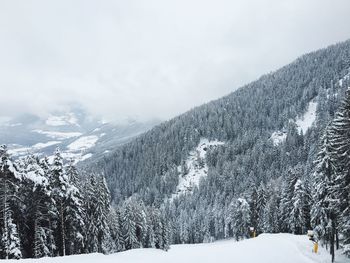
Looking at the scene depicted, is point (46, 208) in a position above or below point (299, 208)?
above

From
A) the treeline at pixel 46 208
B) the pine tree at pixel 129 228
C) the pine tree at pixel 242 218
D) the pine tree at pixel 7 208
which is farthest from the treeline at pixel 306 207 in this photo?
the pine tree at pixel 7 208

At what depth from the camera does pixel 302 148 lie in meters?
198

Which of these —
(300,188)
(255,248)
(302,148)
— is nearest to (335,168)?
(255,248)

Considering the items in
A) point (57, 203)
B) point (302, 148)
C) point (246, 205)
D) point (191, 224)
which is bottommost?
point (191, 224)

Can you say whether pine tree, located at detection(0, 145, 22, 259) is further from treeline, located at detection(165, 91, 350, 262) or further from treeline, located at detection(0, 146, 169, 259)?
treeline, located at detection(165, 91, 350, 262)

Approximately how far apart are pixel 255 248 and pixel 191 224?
107 m

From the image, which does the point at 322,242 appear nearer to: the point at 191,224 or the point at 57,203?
the point at 57,203

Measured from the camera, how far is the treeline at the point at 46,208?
31.4 meters

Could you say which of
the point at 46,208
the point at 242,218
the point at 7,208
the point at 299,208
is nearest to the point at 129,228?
the point at 242,218

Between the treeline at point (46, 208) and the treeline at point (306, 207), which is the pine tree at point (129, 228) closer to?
the treeline at point (46, 208)

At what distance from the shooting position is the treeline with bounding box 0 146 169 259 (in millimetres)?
31359

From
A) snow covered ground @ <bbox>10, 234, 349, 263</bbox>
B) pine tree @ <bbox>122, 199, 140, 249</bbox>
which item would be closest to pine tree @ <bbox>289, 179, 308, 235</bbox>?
snow covered ground @ <bbox>10, 234, 349, 263</bbox>

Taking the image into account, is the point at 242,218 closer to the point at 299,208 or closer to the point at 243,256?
the point at 299,208

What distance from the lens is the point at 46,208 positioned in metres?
→ 36.5
